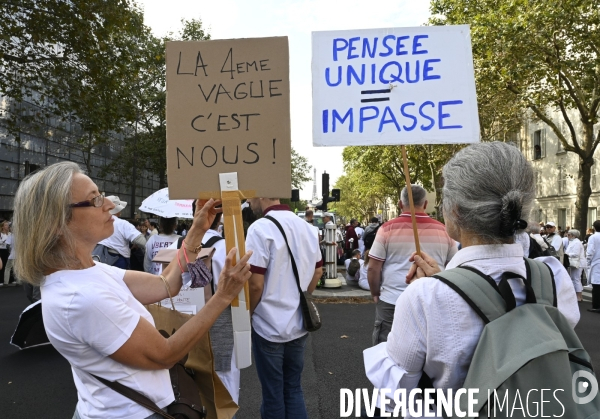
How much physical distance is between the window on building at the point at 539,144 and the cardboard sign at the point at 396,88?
29.9 meters

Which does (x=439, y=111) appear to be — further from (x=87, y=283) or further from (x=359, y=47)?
(x=87, y=283)

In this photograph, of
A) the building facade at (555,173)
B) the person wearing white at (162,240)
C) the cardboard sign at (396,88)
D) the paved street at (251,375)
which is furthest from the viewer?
the building facade at (555,173)

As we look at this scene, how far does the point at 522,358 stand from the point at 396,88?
1441 millimetres

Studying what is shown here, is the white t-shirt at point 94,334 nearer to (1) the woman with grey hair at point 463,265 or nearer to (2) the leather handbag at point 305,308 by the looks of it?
(1) the woman with grey hair at point 463,265

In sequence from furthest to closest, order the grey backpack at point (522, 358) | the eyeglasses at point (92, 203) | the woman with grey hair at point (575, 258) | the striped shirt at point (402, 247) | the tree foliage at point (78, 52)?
the woman with grey hair at point (575, 258), the tree foliage at point (78, 52), the striped shirt at point (402, 247), the eyeglasses at point (92, 203), the grey backpack at point (522, 358)

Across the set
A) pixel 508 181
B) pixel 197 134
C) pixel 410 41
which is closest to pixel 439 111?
pixel 410 41

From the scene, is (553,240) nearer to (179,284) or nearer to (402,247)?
(402,247)

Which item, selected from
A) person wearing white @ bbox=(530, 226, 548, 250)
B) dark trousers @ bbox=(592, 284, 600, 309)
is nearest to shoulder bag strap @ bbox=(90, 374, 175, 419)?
person wearing white @ bbox=(530, 226, 548, 250)

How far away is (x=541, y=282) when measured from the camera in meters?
1.48

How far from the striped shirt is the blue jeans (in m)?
0.97

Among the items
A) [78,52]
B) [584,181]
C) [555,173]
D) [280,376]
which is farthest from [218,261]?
[555,173]

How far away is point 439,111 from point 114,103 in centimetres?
1183

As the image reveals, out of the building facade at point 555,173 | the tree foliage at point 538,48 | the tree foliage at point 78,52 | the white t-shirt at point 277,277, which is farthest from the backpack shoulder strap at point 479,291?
the building facade at point 555,173

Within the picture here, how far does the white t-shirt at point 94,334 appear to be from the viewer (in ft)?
5.23
